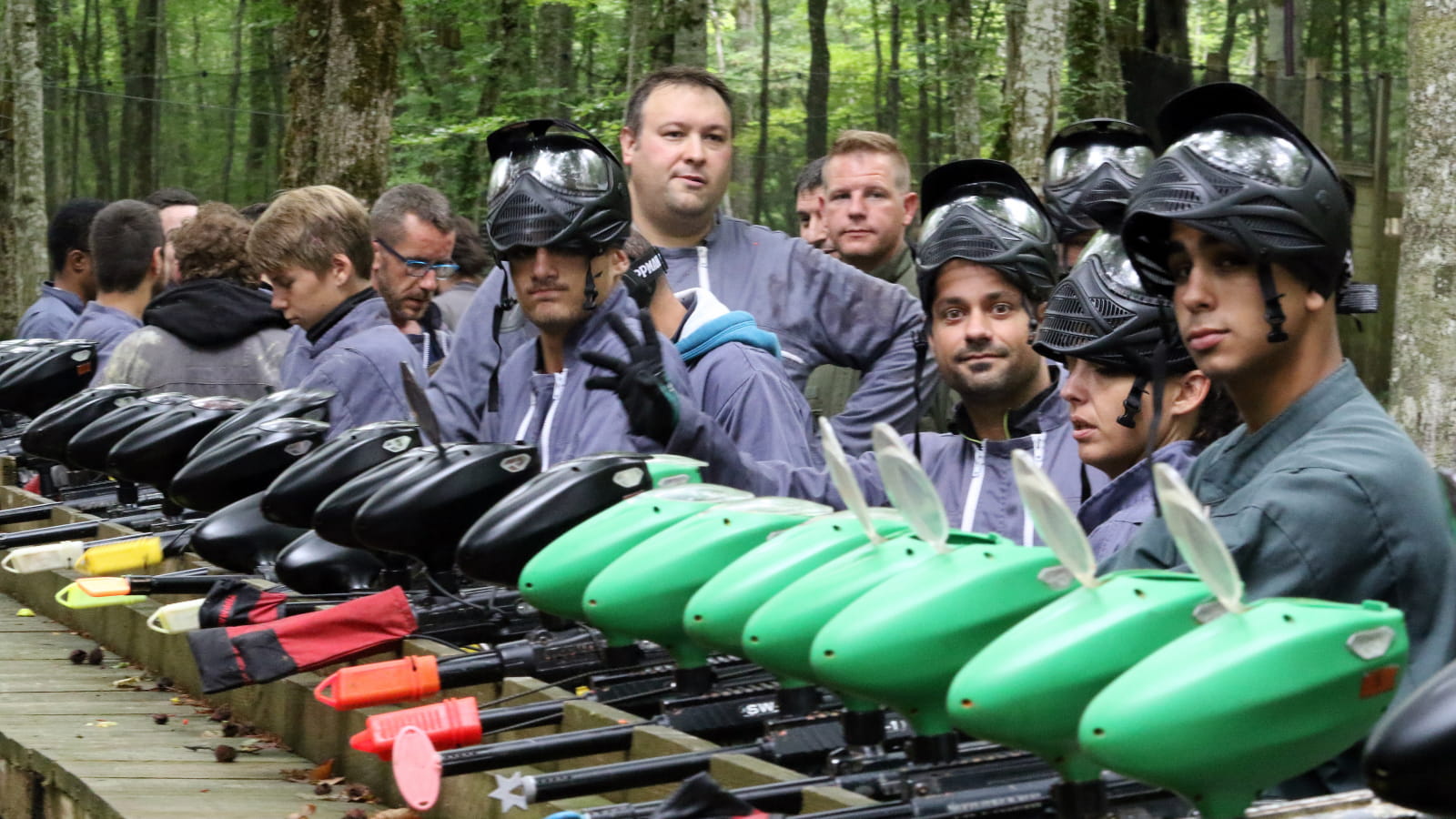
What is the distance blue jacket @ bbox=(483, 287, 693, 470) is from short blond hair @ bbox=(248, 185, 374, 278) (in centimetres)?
164

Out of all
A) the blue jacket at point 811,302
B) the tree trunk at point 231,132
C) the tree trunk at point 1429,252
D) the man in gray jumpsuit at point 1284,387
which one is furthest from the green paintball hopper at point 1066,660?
the tree trunk at point 231,132

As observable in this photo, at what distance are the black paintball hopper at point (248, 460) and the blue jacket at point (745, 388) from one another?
144cm

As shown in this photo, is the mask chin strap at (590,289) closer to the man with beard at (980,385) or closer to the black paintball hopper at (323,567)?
the man with beard at (980,385)

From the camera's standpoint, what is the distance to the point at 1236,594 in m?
2.51

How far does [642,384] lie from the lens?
16.0ft

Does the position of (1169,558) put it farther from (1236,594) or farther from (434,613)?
(434,613)

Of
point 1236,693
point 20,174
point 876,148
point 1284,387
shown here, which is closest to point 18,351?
point 876,148

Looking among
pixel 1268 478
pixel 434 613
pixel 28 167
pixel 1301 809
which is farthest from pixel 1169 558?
pixel 28 167

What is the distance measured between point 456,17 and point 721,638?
19.9 meters

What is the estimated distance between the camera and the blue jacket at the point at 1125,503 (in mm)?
4219

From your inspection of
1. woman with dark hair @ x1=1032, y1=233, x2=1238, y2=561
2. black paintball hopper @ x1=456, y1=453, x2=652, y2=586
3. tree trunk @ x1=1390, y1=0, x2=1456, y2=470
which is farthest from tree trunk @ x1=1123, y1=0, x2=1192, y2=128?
black paintball hopper @ x1=456, y1=453, x2=652, y2=586

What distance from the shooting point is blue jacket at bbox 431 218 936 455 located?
6.58 meters

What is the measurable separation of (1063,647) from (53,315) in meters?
10.3

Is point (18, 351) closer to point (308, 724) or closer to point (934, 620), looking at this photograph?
point (308, 724)
